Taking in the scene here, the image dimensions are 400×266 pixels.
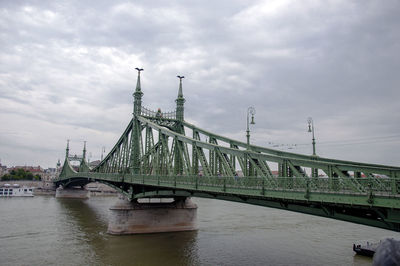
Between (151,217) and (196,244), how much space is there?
7.89m

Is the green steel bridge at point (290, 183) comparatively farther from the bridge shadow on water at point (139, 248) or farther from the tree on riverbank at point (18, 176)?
the tree on riverbank at point (18, 176)

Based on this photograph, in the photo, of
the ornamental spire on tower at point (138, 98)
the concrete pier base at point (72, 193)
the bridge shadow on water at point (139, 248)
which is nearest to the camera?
the bridge shadow on water at point (139, 248)

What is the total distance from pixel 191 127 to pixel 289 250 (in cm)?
1828

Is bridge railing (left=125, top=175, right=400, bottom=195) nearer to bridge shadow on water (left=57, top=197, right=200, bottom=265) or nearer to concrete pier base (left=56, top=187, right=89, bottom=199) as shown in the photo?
bridge shadow on water (left=57, top=197, right=200, bottom=265)

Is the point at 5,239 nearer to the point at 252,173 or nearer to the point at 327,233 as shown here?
the point at 252,173

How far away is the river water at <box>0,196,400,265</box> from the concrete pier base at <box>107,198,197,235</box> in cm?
137

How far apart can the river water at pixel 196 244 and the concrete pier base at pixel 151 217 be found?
1.37 meters

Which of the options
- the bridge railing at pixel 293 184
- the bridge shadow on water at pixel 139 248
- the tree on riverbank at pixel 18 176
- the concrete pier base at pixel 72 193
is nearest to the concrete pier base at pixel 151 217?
the bridge shadow on water at pixel 139 248

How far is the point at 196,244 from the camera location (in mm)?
31906

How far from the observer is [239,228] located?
3947 centimetres

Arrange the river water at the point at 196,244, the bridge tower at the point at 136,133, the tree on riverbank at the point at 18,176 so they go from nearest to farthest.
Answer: the river water at the point at 196,244
the bridge tower at the point at 136,133
the tree on riverbank at the point at 18,176

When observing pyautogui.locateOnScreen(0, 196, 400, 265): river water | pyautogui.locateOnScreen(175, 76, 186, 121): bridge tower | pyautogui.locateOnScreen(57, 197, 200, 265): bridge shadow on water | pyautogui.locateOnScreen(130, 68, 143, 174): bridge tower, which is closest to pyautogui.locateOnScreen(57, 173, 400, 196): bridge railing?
pyautogui.locateOnScreen(57, 197, 200, 265): bridge shadow on water

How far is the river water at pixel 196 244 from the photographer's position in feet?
85.6

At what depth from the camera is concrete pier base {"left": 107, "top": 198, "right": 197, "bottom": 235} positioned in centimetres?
3634
